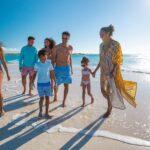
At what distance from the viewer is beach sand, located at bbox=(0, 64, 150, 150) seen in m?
4.16

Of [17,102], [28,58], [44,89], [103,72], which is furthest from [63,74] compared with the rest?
[28,58]

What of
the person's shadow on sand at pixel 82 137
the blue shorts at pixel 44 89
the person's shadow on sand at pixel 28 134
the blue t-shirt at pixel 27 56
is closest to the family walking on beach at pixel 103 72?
the blue shorts at pixel 44 89

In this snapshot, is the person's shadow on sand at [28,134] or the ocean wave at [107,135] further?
the ocean wave at [107,135]

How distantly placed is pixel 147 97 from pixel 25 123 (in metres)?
4.73

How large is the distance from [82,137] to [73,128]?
0.49m

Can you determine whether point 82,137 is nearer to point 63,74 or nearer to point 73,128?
point 73,128

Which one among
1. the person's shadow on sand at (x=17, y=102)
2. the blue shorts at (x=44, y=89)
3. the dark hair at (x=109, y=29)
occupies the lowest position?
the person's shadow on sand at (x=17, y=102)

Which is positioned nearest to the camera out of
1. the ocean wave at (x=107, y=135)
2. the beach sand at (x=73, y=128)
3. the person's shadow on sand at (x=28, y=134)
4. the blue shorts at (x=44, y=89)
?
the person's shadow on sand at (x=28, y=134)

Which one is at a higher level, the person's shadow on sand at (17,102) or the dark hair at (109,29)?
the dark hair at (109,29)

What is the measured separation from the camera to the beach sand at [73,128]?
164 inches

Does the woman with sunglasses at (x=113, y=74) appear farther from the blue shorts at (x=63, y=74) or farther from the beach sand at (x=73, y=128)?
the blue shorts at (x=63, y=74)

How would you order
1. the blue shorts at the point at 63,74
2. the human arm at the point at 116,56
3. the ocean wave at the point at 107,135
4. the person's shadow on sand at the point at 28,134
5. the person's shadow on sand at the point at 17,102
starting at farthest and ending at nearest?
the blue shorts at the point at 63,74, the person's shadow on sand at the point at 17,102, the human arm at the point at 116,56, the ocean wave at the point at 107,135, the person's shadow on sand at the point at 28,134

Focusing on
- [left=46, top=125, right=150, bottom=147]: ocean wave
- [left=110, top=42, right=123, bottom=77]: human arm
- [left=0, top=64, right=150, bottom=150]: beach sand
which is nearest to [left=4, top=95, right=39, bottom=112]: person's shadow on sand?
[left=0, top=64, right=150, bottom=150]: beach sand

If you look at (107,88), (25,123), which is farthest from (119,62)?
(25,123)
